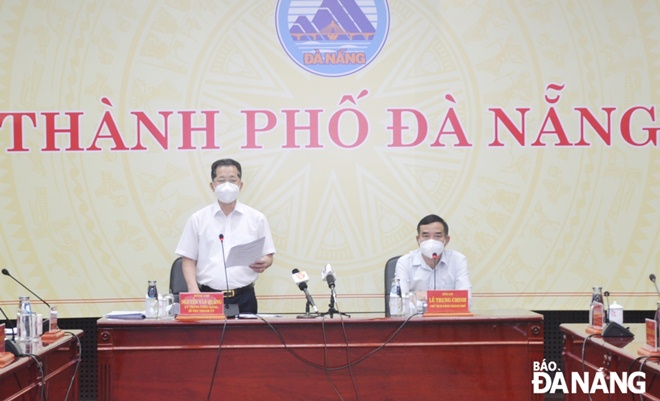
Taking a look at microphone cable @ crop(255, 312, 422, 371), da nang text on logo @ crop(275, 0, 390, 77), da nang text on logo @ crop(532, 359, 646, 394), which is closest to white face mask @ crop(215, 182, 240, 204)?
microphone cable @ crop(255, 312, 422, 371)

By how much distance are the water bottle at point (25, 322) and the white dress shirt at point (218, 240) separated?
1.01m

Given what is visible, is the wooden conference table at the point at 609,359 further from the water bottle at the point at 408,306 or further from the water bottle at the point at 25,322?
the water bottle at the point at 25,322

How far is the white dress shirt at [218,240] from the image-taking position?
4.08 metres

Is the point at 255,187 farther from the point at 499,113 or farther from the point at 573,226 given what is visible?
the point at 573,226

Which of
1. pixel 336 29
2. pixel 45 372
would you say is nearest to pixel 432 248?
pixel 336 29

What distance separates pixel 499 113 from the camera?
15.7 feet

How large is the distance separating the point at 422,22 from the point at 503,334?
6.90ft

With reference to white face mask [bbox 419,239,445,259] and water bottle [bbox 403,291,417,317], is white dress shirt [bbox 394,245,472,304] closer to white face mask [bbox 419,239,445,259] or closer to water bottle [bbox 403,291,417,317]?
white face mask [bbox 419,239,445,259]

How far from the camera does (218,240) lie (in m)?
4.12

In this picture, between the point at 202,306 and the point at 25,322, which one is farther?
the point at 202,306

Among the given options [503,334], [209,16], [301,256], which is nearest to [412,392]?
[503,334]

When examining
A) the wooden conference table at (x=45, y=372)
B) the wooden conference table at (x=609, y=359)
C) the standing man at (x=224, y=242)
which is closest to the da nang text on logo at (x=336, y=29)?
the standing man at (x=224, y=242)

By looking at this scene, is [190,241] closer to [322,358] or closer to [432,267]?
[322,358]

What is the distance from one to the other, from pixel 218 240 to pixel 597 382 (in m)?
1.99
